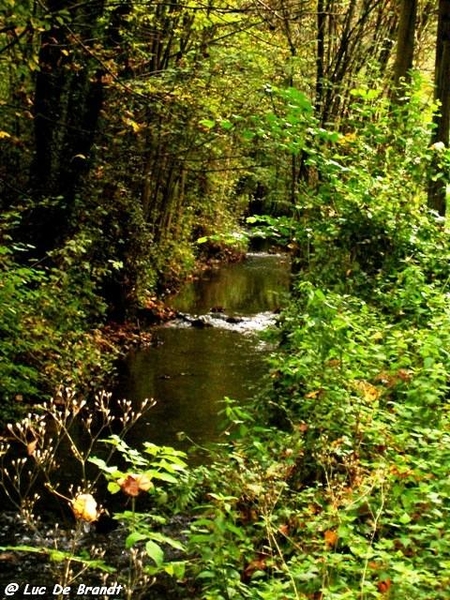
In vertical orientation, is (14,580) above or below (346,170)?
below

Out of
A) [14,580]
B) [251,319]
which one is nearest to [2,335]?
[14,580]

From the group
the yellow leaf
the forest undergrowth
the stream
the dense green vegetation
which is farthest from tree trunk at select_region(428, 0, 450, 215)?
the yellow leaf

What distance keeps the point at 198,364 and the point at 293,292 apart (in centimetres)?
432

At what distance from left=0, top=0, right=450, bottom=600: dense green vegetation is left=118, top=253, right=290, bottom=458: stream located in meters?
0.88

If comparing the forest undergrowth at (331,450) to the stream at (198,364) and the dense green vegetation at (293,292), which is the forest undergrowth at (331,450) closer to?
the dense green vegetation at (293,292)

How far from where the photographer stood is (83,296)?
39.6ft

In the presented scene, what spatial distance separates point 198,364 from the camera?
41.8ft

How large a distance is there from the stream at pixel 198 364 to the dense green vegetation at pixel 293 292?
88 cm

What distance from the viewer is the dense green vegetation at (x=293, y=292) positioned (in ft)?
11.9

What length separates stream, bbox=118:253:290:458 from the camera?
891 centimetres

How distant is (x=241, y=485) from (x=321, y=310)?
1528 mm

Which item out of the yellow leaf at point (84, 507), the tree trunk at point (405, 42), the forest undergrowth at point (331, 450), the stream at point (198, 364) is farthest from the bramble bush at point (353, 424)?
the tree trunk at point (405, 42)

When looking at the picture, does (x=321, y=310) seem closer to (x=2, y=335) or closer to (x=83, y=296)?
(x=2, y=335)

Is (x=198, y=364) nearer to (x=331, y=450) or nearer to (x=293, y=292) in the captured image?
(x=293, y=292)
